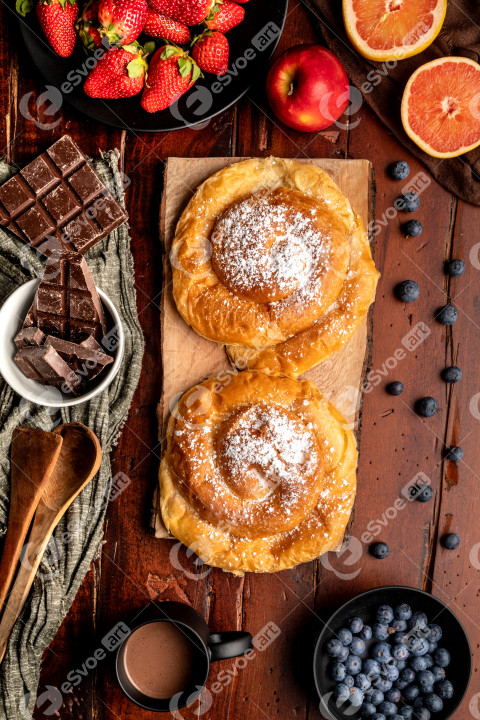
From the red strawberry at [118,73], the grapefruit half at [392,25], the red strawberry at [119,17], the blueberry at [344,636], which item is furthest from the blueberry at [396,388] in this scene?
the red strawberry at [119,17]

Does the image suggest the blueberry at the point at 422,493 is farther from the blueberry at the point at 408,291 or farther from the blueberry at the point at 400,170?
the blueberry at the point at 400,170

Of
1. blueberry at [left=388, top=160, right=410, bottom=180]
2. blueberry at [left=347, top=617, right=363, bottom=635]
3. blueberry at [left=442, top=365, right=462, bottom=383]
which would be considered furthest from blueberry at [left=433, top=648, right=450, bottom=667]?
blueberry at [left=388, top=160, right=410, bottom=180]

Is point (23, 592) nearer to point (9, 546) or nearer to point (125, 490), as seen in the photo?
point (9, 546)

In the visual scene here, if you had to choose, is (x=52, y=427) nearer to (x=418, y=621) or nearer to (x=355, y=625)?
(x=355, y=625)

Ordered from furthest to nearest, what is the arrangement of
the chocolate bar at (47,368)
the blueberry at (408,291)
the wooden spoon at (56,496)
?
the blueberry at (408,291)
the wooden spoon at (56,496)
the chocolate bar at (47,368)

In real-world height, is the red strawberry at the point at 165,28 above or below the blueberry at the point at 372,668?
above

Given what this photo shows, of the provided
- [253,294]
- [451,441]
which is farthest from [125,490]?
[451,441]
